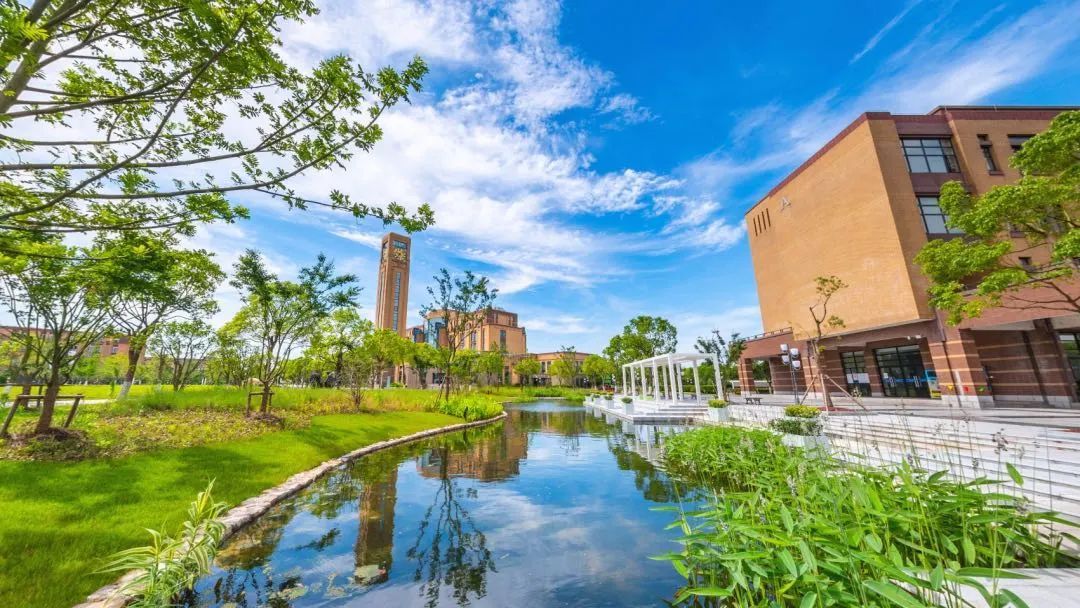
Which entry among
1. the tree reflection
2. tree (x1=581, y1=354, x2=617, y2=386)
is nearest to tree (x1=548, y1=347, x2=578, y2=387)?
tree (x1=581, y1=354, x2=617, y2=386)

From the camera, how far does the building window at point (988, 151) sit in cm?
2023

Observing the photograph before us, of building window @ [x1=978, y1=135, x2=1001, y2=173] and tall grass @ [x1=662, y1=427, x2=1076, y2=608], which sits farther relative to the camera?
building window @ [x1=978, y1=135, x2=1001, y2=173]

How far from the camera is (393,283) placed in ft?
222

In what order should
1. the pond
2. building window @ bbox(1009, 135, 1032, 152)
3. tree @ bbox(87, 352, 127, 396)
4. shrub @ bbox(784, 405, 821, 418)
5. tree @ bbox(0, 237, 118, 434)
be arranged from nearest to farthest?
the pond
tree @ bbox(0, 237, 118, 434)
shrub @ bbox(784, 405, 821, 418)
building window @ bbox(1009, 135, 1032, 152)
tree @ bbox(87, 352, 127, 396)

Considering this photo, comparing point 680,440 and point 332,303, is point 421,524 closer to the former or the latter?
point 680,440

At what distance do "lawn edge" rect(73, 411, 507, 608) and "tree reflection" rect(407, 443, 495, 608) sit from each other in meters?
2.66

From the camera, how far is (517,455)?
11.9 metres

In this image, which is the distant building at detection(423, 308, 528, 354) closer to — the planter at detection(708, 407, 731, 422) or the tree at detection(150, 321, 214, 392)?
the tree at detection(150, 321, 214, 392)

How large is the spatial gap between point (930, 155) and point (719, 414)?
63.4ft

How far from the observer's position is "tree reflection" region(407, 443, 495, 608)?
4230 mm

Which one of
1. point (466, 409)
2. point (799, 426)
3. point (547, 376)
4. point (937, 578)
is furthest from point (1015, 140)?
point (547, 376)

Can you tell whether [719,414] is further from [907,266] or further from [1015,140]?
[1015,140]

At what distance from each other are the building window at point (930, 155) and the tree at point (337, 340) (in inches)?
1231

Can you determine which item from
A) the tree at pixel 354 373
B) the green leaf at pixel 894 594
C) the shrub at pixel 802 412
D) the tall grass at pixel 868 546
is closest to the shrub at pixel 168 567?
the tall grass at pixel 868 546
